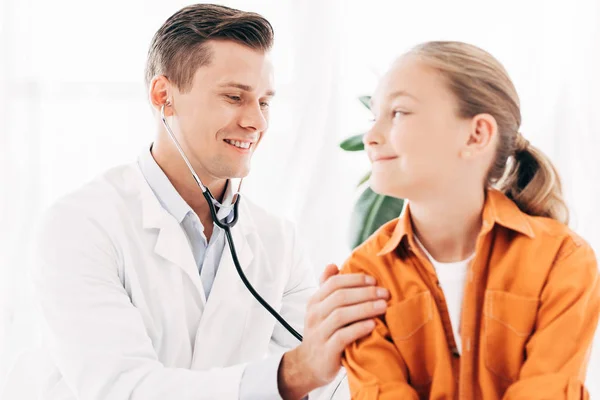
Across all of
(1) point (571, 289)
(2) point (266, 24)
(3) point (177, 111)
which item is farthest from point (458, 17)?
(1) point (571, 289)

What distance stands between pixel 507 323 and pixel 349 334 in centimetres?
24

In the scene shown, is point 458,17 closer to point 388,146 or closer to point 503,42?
point 503,42

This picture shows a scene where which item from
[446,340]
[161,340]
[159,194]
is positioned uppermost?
[159,194]

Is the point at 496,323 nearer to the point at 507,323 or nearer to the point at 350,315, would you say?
the point at 507,323

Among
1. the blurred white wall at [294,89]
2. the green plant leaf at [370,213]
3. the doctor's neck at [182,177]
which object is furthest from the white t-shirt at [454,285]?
the blurred white wall at [294,89]

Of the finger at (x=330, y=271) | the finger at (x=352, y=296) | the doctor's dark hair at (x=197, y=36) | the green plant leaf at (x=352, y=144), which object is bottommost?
the finger at (x=352, y=296)

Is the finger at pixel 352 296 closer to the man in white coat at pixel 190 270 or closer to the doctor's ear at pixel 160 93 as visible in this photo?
the man in white coat at pixel 190 270

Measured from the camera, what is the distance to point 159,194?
5.35ft

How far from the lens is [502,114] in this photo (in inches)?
45.2

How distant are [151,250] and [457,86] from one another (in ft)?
2.42

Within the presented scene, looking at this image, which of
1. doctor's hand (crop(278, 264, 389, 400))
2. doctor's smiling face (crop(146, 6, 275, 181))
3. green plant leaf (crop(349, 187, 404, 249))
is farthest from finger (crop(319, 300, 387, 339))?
green plant leaf (crop(349, 187, 404, 249))

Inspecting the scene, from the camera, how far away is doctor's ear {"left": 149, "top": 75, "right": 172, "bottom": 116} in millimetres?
1698

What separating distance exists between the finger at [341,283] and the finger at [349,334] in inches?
2.4

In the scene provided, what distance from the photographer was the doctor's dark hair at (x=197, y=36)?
5.47ft
